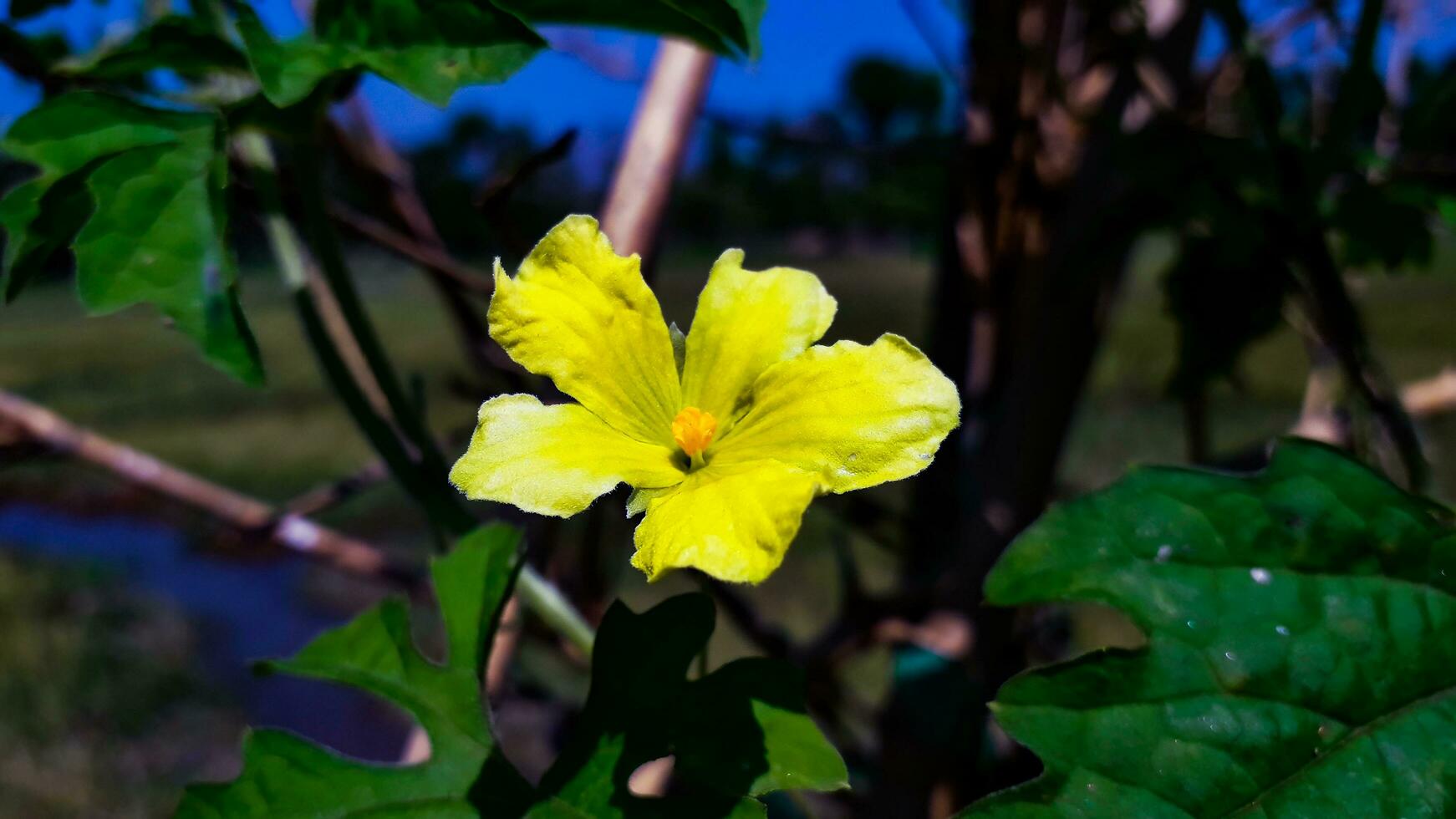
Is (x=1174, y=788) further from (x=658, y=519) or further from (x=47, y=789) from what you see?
(x=47, y=789)

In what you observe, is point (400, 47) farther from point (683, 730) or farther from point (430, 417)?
point (430, 417)

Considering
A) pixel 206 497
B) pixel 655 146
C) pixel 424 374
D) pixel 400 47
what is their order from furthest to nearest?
pixel 424 374, pixel 206 497, pixel 655 146, pixel 400 47

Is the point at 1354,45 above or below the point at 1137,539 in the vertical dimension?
above

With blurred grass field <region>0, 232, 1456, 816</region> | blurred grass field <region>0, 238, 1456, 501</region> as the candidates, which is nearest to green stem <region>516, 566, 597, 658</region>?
blurred grass field <region>0, 232, 1456, 816</region>

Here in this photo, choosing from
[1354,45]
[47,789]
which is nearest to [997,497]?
[1354,45]

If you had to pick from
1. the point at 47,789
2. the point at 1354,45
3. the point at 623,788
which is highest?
the point at 1354,45

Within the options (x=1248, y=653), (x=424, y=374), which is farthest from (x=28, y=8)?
(x=424, y=374)

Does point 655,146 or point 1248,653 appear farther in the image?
point 655,146
